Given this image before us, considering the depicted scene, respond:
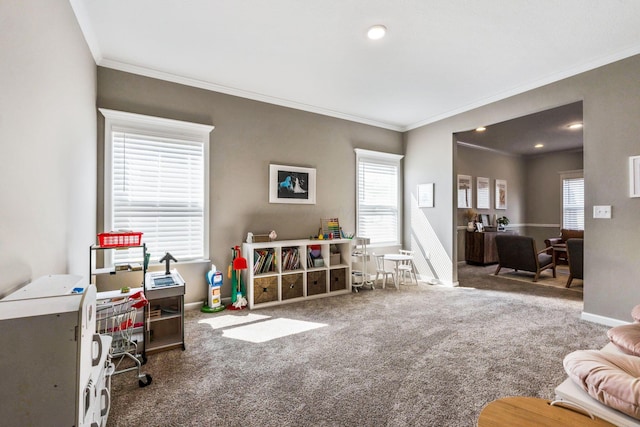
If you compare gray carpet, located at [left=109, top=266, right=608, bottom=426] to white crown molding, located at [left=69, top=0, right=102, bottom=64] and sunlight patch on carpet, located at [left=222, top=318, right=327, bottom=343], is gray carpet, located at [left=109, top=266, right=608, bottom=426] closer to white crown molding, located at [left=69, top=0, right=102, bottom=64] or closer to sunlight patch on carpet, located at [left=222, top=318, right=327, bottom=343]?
sunlight patch on carpet, located at [left=222, top=318, right=327, bottom=343]

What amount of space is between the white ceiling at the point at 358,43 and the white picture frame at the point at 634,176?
107 centimetres

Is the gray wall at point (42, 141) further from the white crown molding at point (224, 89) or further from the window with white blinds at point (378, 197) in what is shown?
the window with white blinds at point (378, 197)

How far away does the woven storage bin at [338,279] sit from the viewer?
424 cm

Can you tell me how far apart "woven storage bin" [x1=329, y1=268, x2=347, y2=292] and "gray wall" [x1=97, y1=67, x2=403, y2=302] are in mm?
701

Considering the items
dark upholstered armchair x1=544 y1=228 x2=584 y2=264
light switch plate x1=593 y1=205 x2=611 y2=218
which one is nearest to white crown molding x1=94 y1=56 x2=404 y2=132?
light switch plate x1=593 y1=205 x2=611 y2=218

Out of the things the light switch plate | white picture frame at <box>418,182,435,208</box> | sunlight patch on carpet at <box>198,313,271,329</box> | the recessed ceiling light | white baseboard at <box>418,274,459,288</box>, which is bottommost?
sunlight patch on carpet at <box>198,313,271,329</box>

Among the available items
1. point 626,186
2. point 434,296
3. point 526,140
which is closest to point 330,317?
point 434,296

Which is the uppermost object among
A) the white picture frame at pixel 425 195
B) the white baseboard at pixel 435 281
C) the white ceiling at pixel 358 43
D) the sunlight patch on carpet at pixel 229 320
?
the white ceiling at pixel 358 43

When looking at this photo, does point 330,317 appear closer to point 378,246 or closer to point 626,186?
point 378,246

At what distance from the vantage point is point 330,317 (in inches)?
129

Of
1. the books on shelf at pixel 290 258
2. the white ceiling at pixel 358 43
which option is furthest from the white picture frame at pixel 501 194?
the books on shelf at pixel 290 258

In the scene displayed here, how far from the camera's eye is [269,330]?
290 centimetres

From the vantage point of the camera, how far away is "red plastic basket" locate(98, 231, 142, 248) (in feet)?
7.73

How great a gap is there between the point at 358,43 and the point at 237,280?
116 inches
